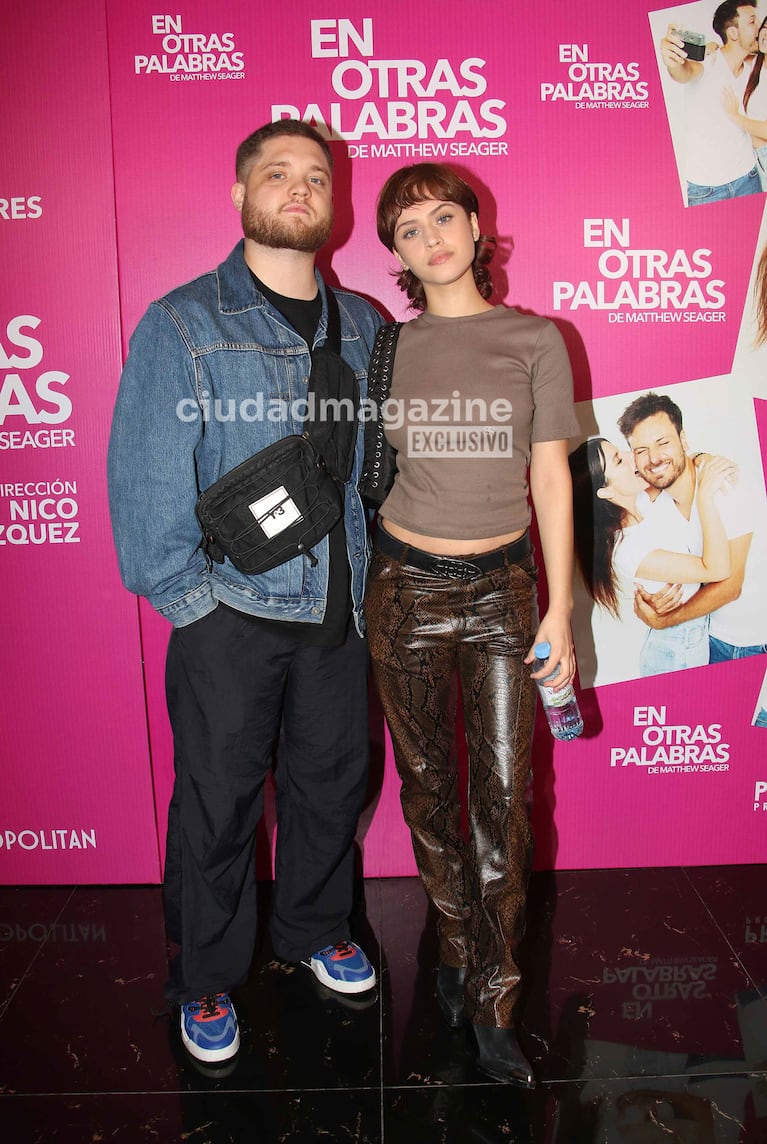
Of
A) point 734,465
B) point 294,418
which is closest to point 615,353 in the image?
point 734,465

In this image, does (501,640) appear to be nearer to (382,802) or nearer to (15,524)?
(382,802)

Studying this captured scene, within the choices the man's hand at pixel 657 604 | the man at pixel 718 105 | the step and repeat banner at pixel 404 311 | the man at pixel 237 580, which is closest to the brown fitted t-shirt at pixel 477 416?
the man at pixel 237 580

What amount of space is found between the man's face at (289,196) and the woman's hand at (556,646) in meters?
0.97

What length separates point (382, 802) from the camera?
2727 millimetres

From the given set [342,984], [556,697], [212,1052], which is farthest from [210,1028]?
[556,697]

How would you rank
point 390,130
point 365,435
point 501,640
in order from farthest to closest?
point 390,130
point 365,435
point 501,640

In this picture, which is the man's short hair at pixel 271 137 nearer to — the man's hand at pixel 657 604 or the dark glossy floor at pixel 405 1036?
the man's hand at pixel 657 604

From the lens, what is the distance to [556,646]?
1918 mm

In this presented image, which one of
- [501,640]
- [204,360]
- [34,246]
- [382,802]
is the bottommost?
[382,802]

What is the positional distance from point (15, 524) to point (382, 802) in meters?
1.32

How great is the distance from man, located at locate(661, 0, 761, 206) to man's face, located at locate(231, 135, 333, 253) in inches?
41.3

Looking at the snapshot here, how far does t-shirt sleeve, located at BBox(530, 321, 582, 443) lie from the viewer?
1876mm

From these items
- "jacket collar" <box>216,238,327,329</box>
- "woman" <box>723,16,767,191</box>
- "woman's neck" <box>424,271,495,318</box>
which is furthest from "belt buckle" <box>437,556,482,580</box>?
"woman" <box>723,16,767,191</box>

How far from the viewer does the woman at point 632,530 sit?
2.55 m
